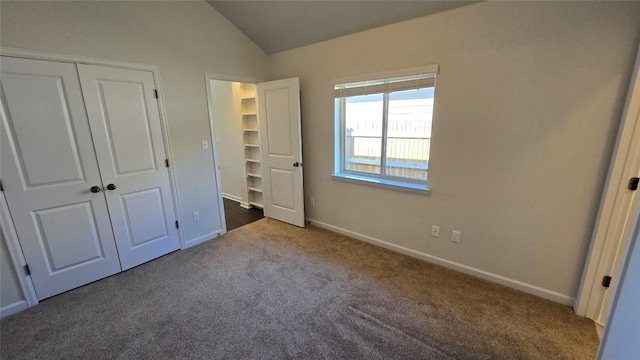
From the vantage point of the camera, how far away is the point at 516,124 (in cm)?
198

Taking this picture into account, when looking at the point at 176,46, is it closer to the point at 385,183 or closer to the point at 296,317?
the point at 385,183

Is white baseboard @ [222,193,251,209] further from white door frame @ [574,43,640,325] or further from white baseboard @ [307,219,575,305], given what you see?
white door frame @ [574,43,640,325]

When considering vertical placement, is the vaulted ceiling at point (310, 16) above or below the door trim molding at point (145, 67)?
above

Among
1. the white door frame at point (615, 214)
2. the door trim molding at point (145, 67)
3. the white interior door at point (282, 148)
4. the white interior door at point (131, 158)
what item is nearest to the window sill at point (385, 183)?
the white interior door at point (282, 148)

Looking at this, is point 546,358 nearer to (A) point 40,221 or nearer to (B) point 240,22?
(A) point 40,221

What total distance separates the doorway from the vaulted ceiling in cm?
111

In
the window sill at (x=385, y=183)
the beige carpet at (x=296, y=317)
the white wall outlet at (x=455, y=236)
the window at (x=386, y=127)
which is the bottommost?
the beige carpet at (x=296, y=317)

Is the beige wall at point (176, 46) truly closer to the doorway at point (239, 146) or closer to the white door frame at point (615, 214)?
the doorway at point (239, 146)

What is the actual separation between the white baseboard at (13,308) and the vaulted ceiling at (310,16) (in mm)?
3324

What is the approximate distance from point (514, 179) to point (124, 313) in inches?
131

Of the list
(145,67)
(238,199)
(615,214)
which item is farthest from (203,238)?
(615,214)

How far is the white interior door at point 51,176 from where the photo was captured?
6.25ft

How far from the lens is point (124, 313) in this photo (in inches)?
78.0

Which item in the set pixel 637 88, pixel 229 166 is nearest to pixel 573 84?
pixel 637 88
